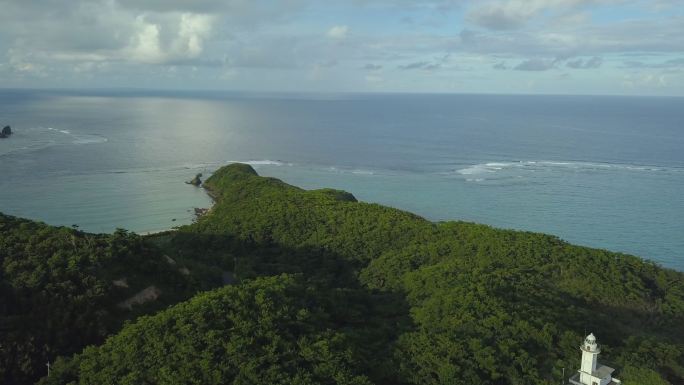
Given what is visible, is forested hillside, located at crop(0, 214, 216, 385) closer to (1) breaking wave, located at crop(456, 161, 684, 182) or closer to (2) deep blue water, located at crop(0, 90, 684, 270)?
(2) deep blue water, located at crop(0, 90, 684, 270)

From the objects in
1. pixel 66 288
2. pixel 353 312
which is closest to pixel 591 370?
pixel 353 312

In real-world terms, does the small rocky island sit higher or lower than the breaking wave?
higher

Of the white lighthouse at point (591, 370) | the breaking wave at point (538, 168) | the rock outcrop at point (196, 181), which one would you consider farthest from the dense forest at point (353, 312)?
the breaking wave at point (538, 168)

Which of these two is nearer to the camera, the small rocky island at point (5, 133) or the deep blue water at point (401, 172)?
the deep blue water at point (401, 172)

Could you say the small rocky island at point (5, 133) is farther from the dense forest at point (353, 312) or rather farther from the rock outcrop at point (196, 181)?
the dense forest at point (353, 312)

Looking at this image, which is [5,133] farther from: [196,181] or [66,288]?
[66,288]

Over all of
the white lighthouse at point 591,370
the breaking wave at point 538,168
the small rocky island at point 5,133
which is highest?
the small rocky island at point 5,133

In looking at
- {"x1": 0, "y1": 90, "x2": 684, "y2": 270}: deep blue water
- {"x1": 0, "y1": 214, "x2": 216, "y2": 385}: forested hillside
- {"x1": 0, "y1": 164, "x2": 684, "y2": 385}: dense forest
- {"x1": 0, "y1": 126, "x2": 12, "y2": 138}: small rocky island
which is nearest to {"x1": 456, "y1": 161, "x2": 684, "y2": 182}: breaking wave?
{"x1": 0, "y1": 90, "x2": 684, "y2": 270}: deep blue water
